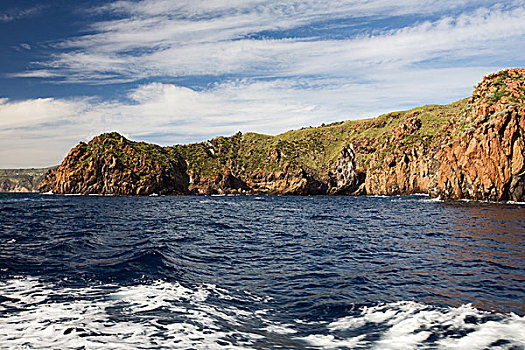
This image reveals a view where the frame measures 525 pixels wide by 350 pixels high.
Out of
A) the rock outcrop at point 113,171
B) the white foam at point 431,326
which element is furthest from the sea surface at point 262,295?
the rock outcrop at point 113,171

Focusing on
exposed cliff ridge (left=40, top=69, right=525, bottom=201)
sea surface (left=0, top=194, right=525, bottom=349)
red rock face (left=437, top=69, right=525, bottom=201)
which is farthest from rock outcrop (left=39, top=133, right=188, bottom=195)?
sea surface (left=0, top=194, right=525, bottom=349)

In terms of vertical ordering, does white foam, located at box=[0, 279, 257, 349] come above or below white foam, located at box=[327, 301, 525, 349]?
above

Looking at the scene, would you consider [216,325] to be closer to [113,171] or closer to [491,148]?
[491,148]

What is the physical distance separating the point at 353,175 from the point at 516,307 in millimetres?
166102

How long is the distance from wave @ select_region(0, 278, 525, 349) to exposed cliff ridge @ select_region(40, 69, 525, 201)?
68969 millimetres

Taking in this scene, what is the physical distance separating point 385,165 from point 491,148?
270 feet

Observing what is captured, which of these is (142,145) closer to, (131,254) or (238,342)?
(131,254)

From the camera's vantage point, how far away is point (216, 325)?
32.2 ft

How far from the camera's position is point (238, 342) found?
864cm

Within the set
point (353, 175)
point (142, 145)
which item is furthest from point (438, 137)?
point (142, 145)

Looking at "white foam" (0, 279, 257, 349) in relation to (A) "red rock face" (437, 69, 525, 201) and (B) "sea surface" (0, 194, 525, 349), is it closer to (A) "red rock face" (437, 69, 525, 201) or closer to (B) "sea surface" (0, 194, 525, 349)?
(B) "sea surface" (0, 194, 525, 349)

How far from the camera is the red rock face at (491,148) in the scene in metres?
65.7

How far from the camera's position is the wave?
8.44 metres

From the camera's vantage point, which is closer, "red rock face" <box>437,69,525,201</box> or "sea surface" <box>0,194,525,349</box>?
"sea surface" <box>0,194,525,349</box>
